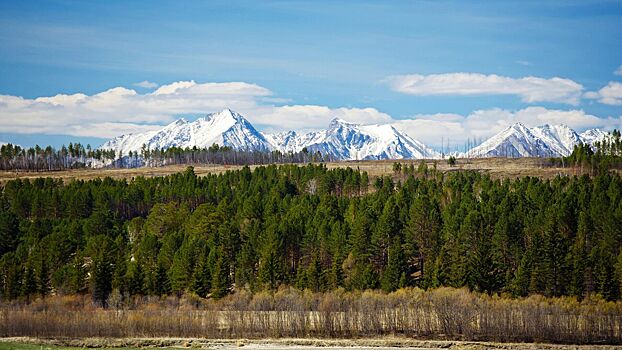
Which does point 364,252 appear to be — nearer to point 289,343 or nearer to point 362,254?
point 362,254

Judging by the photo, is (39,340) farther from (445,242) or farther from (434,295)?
(445,242)

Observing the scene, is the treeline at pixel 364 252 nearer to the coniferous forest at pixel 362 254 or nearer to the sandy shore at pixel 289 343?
the coniferous forest at pixel 362 254

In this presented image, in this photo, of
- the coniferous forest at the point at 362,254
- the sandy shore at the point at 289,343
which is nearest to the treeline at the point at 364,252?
the coniferous forest at the point at 362,254

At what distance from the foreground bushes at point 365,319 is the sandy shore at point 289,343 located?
309 centimetres

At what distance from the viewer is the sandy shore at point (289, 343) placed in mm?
105062

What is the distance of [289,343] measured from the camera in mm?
108688

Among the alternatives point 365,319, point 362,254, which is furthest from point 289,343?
point 362,254

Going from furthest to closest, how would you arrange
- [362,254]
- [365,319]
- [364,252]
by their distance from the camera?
[364,252]
[362,254]
[365,319]

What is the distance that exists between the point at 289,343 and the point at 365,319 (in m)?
13.2

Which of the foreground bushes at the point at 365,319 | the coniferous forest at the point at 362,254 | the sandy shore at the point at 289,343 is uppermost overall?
the coniferous forest at the point at 362,254

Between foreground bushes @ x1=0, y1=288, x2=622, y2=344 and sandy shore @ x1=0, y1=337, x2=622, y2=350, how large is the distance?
3.09 meters

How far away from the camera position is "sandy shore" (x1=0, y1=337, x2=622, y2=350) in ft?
345

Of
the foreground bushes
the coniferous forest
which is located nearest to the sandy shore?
the foreground bushes

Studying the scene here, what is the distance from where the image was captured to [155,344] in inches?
4257
